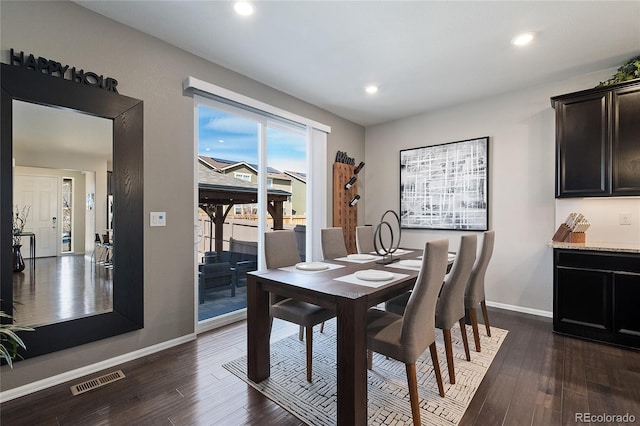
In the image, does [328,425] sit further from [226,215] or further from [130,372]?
[226,215]

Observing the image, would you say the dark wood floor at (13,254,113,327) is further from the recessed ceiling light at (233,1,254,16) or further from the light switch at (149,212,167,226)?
the recessed ceiling light at (233,1,254,16)

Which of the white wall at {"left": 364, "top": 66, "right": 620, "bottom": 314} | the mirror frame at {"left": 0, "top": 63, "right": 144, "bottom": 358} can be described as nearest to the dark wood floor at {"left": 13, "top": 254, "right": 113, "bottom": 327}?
the mirror frame at {"left": 0, "top": 63, "right": 144, "bottom": 358}

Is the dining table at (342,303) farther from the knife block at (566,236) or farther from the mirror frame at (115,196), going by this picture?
the knife block at (566,236)

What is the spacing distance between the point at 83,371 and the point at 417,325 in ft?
8.10

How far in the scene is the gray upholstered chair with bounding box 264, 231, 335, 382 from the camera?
2203mm

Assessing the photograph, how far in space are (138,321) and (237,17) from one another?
2641 mm

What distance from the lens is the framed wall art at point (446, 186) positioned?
3979mm

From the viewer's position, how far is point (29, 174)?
2107mm

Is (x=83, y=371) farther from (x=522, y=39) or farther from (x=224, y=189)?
(x=522, y=39)

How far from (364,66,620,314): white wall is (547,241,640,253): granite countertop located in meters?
0.53

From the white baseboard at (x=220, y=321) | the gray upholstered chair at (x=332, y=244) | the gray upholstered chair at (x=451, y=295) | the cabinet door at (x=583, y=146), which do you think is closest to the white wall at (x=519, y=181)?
the cabinet door at (x=583, y=146)

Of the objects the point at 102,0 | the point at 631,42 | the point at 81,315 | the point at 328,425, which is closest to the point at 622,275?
the point at 631,42

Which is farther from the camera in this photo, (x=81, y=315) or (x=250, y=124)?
(x=250, y=124)

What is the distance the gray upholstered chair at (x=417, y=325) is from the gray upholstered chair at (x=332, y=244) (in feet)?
5.03
